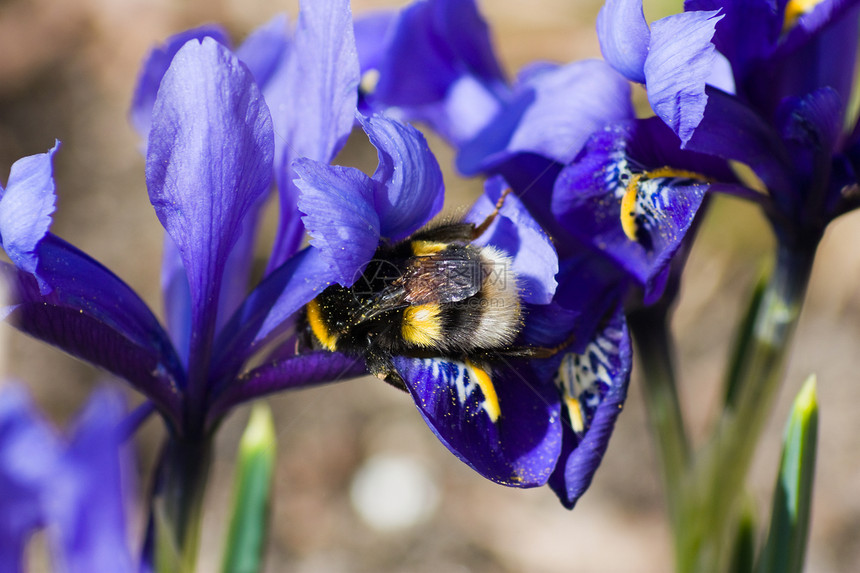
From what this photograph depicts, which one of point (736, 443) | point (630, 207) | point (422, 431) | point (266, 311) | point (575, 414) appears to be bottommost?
point (422, 431)

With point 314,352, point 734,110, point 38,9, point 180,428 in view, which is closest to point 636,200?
point 734,110

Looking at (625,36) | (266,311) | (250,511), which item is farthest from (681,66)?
(250,511)

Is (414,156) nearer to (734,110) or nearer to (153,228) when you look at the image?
(734,110)

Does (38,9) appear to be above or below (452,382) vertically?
below

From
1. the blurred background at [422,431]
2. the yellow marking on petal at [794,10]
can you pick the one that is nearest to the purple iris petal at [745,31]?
the yellow marking on petal at [794,10]

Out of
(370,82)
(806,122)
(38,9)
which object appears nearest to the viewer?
(806,122)

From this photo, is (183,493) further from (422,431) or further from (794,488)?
(422,431)

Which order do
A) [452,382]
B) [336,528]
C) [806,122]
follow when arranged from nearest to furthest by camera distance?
[452,382]
[806,122]
[336,528]
